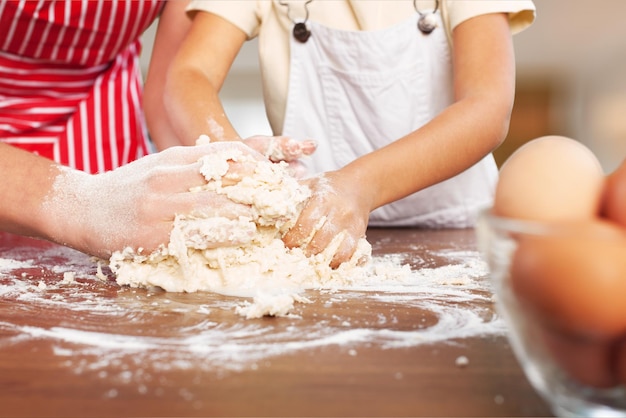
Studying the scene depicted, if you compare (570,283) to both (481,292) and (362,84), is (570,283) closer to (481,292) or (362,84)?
(481,292)

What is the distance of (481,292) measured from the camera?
70 cm

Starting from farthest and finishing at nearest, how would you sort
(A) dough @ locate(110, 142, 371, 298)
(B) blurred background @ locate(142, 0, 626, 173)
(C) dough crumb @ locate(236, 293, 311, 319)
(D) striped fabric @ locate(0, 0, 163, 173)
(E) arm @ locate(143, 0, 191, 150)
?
(B) blurred background @ locate(142, 0, 626, 173)
(E) arm @ locate(143, 0, 191, 150)
(D) striped fabric @ locate(0, 0, 163, 173)
(A) dough @ locate(110, 142, 371, 298)
(C) dough crumb @ locate(236, 293, 311, 319)

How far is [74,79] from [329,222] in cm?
75

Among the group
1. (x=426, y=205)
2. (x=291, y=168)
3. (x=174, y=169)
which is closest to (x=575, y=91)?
(x=426, y=205)

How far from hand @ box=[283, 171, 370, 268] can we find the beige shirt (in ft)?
1.61

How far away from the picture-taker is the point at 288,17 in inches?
51.9

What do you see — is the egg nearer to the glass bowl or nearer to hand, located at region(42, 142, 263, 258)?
the glass bowl

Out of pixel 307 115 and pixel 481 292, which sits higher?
pixel 307 115

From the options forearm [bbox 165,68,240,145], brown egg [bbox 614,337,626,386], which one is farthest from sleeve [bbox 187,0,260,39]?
brown egg [bbox 614,337,626,386]

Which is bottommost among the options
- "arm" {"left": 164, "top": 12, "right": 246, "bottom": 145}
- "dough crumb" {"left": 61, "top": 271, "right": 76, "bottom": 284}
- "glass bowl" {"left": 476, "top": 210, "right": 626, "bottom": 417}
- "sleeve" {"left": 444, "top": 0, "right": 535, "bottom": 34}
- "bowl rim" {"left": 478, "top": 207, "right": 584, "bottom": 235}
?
"dough crumb" {"left": 61, "top": 271, "right": 76, "bottom": 284}

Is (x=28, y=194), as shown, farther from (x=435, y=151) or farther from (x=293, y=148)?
(x=435, y=151)

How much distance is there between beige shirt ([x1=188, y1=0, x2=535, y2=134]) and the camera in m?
1.25

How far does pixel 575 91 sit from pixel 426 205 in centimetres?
265

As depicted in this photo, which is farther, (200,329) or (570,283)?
(200,329)
